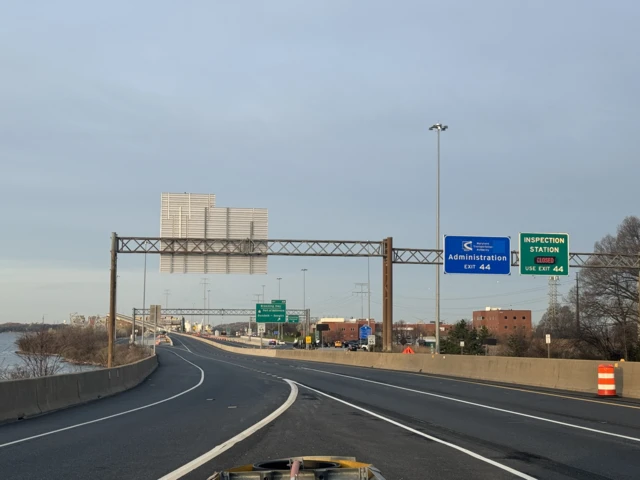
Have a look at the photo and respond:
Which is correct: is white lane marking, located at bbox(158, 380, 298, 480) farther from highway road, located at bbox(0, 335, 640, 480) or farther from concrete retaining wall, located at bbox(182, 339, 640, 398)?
concrete retaining wall, located at bbox(182, 339, 640, 398)

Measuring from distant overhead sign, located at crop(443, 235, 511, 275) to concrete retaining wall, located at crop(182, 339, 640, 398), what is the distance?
18.5 ft

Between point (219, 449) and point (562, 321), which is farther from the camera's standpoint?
point (562, 321)

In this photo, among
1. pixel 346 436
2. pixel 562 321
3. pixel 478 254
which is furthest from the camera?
pixel 562 321

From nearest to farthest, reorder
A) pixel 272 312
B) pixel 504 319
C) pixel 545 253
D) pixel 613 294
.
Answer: pixel 545 253 → pixel 613 294 → pixel 272 312 → pixel 504 319

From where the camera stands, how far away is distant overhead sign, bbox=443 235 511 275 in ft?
138

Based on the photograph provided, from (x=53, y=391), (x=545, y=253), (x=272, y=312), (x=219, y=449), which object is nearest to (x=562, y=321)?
(x=272, y=312)

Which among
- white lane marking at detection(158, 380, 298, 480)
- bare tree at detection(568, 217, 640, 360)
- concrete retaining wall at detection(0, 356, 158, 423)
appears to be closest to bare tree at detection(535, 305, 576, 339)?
bare tree at detection(568, 217, 640, 360)

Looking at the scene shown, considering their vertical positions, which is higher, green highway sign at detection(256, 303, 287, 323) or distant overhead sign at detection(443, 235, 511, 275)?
distant overhead sign at detection(443, 235, 511, 275)

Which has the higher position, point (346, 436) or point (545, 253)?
point (545, 253)

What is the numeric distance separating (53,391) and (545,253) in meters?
29.9

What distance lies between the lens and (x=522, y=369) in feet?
100

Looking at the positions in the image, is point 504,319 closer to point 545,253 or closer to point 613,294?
point 613,294

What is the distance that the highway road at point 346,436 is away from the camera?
10.1 meters

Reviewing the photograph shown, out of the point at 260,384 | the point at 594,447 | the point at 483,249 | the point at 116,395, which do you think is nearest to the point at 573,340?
the point at 483,249
